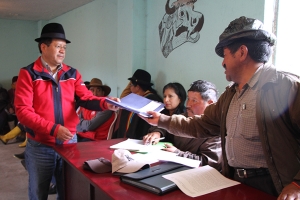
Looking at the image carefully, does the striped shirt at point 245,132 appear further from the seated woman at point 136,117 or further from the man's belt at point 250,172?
the seated woman at point 136,117

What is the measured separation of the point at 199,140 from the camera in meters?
1.98

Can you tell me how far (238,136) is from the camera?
132 centimetres

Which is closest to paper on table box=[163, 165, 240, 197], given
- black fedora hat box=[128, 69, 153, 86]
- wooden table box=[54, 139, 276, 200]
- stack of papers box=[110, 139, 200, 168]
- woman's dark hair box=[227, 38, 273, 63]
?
wooden table box=[54, 139, 276, 200]

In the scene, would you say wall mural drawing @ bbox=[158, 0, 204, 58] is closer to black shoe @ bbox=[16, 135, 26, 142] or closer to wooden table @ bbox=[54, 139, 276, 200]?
wooden table @ bbox=[54, 139, 276, 200]

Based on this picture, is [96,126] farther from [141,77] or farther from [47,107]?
[47,107]

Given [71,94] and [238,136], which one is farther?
[71,94]

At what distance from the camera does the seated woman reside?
3.02 m

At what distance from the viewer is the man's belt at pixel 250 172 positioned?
125 centimetres

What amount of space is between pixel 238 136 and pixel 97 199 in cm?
77

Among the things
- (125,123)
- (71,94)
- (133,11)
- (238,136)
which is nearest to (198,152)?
(238,136)

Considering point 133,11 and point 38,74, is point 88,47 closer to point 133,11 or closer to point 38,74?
point 133,11

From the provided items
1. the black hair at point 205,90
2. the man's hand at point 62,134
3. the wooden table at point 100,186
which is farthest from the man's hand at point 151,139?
the man's hand at point 62,134

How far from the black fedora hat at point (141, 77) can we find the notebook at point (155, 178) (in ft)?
6.07

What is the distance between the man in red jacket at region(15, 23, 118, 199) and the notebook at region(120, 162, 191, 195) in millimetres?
712
